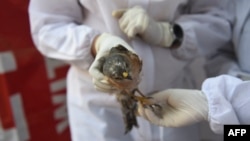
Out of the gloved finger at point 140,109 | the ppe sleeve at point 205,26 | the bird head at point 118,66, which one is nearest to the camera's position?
the bird head at point 118,66

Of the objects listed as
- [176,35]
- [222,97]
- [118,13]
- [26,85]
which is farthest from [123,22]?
[26,85]

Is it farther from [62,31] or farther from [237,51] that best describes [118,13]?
[237,51]

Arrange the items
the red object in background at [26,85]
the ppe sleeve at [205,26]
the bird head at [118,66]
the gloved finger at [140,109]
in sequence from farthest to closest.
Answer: the red object in background at [26,85]
the ppe sleeve at [205,26]
the gloved finger at [140,109]
the bird head at [118,66]

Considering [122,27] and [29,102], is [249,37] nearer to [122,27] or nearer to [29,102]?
[122,27]

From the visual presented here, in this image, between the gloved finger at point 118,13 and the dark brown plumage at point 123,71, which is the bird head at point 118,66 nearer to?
the dark brown plumage at point 123,71

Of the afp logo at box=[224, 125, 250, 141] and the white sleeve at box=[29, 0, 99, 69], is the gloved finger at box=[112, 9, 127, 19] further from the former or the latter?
the afp logo at box=[224, 125, 250, 141]

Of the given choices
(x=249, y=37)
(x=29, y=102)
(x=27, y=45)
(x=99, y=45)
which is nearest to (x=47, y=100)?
(x=29, y=102)


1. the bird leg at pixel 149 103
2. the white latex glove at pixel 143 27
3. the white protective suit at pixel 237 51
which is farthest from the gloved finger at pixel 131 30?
the white protective suit at pixel 237 51
